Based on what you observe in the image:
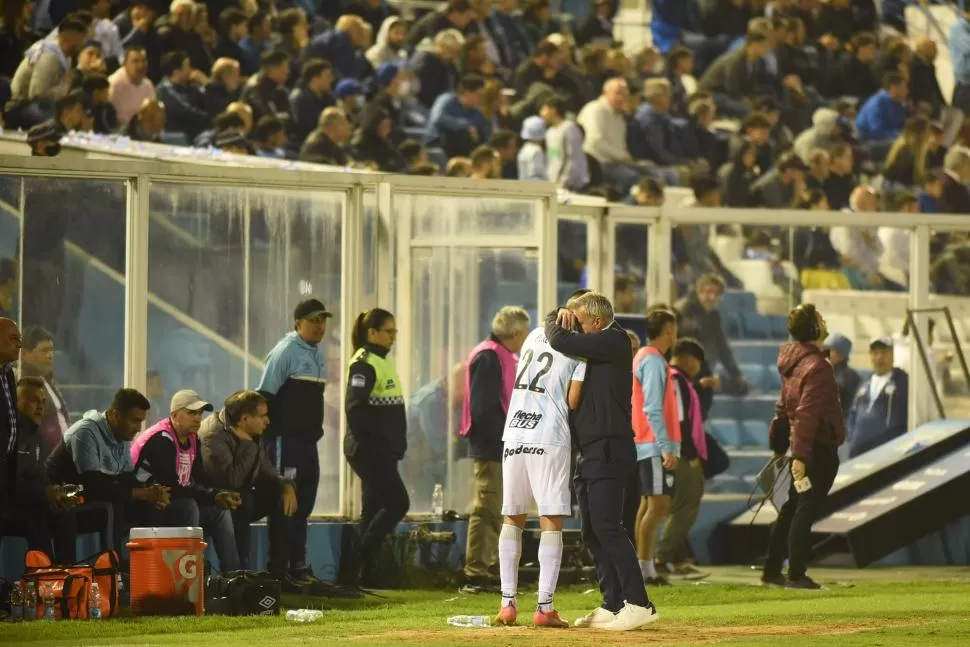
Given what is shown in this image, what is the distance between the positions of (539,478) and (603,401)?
578mm

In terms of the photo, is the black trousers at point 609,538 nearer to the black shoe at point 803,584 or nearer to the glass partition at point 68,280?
the black shoe at point 803,584

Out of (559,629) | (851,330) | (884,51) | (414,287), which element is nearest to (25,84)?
(414,287)

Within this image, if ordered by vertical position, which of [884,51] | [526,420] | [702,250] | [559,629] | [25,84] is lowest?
[559,629]

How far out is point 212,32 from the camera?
23.0 m

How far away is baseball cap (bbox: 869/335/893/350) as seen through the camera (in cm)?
1898

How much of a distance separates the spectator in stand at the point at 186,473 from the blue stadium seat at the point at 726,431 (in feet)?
18.1

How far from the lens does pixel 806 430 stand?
50.7ft

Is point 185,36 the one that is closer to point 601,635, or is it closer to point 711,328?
point 711,328

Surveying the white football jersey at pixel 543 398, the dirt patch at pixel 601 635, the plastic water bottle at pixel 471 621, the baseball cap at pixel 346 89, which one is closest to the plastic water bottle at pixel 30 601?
the dirt patch at pixel 601 635

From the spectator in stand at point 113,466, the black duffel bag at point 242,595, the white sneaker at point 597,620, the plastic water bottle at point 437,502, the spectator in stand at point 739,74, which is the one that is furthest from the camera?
the spectator in stand at point 739,74

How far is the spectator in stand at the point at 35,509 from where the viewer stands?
45.1 feet

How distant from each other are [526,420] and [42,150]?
19.0 feet

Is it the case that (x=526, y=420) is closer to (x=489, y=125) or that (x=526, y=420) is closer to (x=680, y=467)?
(x=680, y=467)

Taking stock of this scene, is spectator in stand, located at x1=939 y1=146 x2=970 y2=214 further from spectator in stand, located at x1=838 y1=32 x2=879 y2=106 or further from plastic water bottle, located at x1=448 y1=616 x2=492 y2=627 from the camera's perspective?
plastic water bottle, located at x1=448 y1=616 x2=492 y2=627
